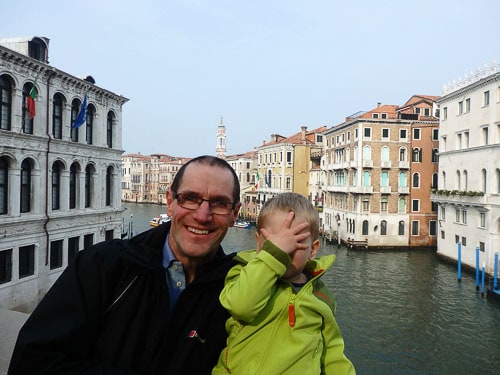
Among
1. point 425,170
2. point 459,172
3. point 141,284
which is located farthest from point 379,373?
point 425,170

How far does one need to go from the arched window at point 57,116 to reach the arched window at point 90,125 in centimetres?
141

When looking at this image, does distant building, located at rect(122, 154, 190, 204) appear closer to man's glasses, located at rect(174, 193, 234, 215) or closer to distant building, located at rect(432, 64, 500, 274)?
distant building, located at rect(432, 64, 500, 274)

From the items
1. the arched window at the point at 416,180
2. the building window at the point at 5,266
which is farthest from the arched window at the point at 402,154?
the building window at the point at 5,266

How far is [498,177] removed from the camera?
65.2 ft

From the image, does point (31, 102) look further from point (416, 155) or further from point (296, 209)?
point (416, 155)

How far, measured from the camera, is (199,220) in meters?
1.88

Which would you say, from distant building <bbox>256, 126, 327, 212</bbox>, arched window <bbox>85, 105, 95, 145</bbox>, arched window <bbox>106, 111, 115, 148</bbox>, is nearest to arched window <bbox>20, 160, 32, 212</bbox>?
arched window <bbox>85, 105, 95, 145</bbox>

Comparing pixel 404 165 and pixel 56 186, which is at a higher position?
pixel 404 165

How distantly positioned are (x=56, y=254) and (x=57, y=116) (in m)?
4.62

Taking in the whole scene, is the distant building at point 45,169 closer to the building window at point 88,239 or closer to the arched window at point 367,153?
the building window at point 88,239

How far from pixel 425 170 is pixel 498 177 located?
396 inches

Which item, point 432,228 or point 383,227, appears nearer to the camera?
point 383,227

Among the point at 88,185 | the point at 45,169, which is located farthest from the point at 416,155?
the point at 45,169

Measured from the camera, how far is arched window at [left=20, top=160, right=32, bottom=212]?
40.2 ft
